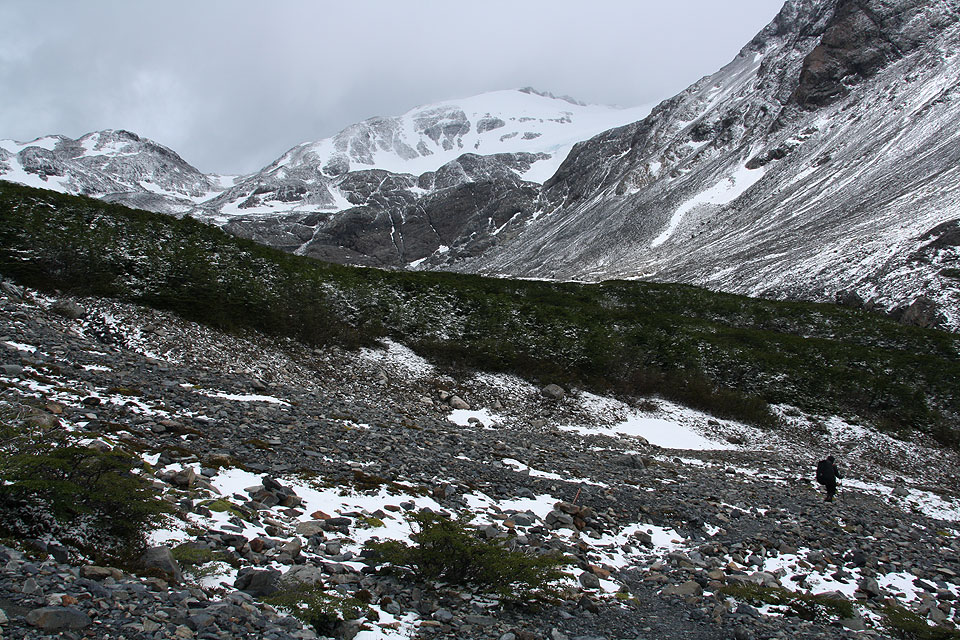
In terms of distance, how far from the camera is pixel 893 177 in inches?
3019

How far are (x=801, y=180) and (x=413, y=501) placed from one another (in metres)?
111

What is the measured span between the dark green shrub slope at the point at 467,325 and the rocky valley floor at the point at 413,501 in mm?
1765

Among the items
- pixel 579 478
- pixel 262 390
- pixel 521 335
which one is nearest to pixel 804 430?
pixel 521 335

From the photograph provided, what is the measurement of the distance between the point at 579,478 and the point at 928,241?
171 feet

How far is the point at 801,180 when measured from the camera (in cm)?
9738

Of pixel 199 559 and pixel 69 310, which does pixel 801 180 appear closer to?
pixel 69 310

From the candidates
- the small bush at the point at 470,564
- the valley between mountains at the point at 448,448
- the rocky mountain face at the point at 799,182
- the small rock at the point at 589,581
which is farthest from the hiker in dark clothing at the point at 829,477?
the rocky mountain face at the point at 799,182

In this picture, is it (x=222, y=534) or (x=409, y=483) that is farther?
(x=409, y=483)

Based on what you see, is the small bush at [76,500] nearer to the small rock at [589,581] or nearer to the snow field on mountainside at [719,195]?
the small rock at [589,581]

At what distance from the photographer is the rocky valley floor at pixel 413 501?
18.7 ft

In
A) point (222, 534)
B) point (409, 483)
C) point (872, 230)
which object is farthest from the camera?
point (872, 230)

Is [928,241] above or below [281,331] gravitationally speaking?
below

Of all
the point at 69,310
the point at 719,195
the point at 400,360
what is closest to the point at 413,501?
the point at 400,360

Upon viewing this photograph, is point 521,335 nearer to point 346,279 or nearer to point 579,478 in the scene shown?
point 346,279
